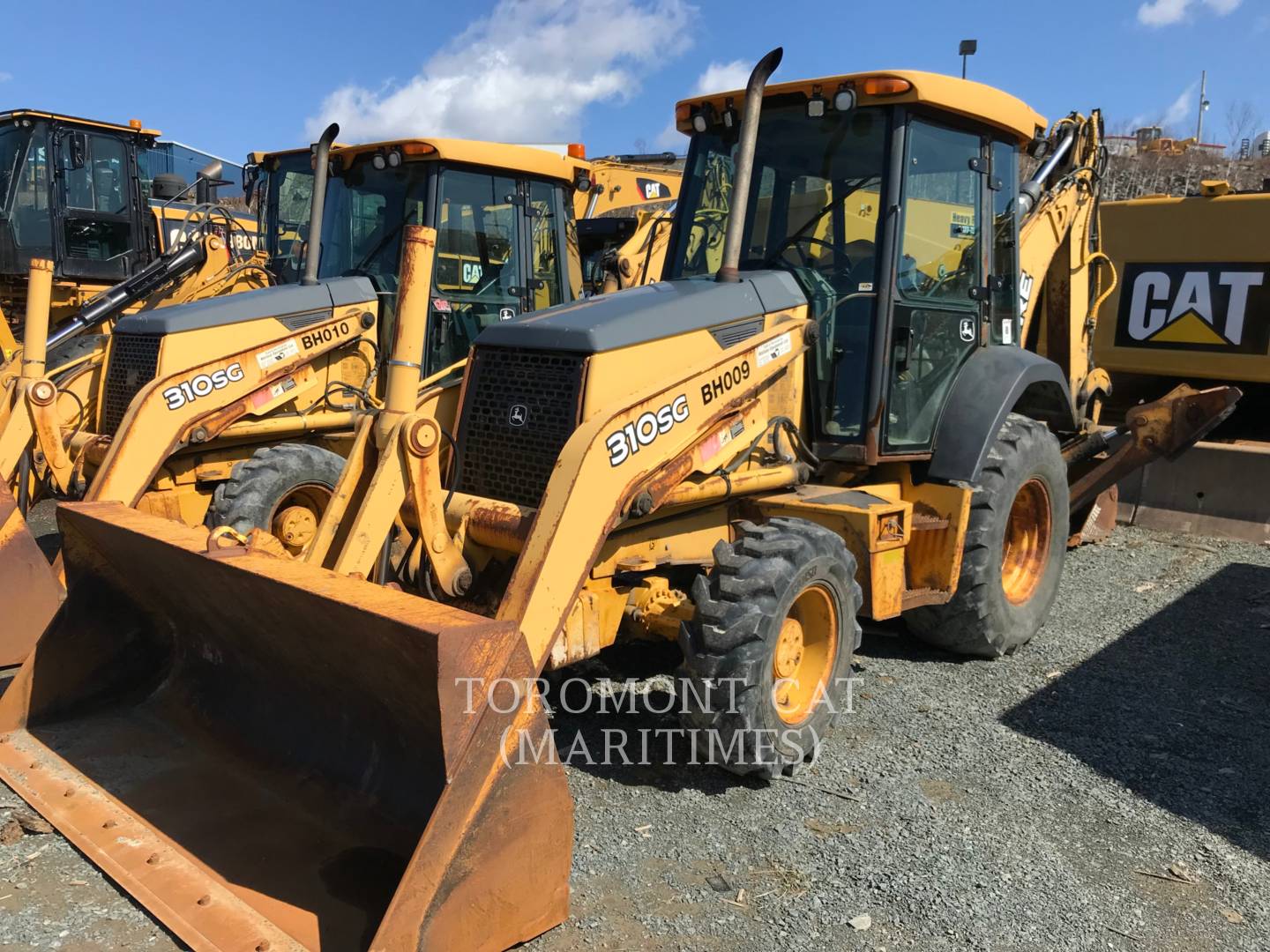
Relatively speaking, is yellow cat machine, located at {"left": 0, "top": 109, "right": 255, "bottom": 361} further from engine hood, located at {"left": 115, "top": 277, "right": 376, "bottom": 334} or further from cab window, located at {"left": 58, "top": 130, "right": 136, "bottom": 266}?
engine hood, located at {"left": 115, "top": 277, "right": 376, "bottom": 334}

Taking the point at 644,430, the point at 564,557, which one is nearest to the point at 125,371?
the point at 644,430

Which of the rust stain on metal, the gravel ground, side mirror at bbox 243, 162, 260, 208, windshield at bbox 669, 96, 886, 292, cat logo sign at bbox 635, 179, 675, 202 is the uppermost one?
cat logo sign at bbox 635, 179, 675, 202

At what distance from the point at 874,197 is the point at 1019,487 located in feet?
5.31

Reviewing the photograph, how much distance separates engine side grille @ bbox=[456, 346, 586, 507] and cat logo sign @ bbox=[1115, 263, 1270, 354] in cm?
589

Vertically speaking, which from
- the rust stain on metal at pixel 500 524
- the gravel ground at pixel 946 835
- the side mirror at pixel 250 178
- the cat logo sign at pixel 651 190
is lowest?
the gravel ground at pixel 946 835

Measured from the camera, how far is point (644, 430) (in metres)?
3.60

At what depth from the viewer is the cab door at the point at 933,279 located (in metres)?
4.43

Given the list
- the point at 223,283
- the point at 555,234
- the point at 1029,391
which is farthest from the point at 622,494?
the point at 223,283

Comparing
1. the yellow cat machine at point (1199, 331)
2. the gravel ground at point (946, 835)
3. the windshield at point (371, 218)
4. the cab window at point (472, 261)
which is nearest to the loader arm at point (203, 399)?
the windshield at point (371, 218)

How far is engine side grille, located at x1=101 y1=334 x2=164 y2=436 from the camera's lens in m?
5.69

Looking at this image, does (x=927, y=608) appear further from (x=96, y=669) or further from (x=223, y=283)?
(x=223, y=283)

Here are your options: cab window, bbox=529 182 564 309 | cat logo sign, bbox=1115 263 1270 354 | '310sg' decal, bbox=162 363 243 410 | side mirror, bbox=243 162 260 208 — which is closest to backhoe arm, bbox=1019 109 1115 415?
cat logo sign, bbox=1115 263 1270 354

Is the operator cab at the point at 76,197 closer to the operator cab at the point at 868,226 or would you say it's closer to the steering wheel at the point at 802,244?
the operator cab at the point at 868,226

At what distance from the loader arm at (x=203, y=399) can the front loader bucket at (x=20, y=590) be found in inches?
14.2
